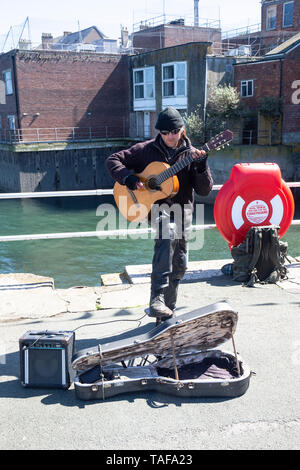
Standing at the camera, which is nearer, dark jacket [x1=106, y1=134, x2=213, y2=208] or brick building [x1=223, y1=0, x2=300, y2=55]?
dark jacket [x1=106, y1=134, x2=213, y2=208]

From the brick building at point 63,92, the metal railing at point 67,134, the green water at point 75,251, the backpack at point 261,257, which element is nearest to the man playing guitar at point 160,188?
the backpack at point 261,257

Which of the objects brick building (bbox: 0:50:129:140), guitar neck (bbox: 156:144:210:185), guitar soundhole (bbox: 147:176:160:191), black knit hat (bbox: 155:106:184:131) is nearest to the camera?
black knit hat (bbox: 155:106:184:131)

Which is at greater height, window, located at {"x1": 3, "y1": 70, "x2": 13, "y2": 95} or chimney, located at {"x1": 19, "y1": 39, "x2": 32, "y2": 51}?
chimney, located at {"x1": 19, "y1": 39, "x2": 32, "y2": 51}

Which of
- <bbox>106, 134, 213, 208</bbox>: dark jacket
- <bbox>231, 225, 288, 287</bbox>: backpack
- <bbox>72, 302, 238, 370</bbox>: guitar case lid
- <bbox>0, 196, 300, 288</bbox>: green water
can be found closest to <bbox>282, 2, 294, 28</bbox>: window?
<bbox>0, 196, 300, 288</bbox>: green water

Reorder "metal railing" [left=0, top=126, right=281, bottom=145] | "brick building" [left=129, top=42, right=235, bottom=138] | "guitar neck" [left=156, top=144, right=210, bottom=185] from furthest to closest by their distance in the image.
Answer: "metal railing" [left=0, top=126, right=281, bottom=145] → "brick building" [left=129, top=42, right=235, bottom=138] → "guitar neck" [left=156, top=144, right=210, bottom=185]

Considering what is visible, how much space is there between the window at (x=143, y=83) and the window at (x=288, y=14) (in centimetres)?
1676

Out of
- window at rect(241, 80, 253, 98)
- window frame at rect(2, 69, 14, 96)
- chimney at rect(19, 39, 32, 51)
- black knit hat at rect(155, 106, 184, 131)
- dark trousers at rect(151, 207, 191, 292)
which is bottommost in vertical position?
dark trousers at rect(151, 207, 191, 292)

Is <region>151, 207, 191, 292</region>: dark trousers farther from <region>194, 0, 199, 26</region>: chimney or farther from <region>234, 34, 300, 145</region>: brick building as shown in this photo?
<region>194, 0, 199, 26</region>: chimney

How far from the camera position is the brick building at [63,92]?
37.6 m

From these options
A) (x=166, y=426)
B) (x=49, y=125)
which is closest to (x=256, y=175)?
(x=166, y=426)

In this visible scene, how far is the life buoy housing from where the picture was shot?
238 inches

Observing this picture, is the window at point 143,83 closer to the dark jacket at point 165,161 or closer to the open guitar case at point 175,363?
the dark jacket at point 165,161

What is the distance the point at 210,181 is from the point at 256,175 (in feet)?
5.73
